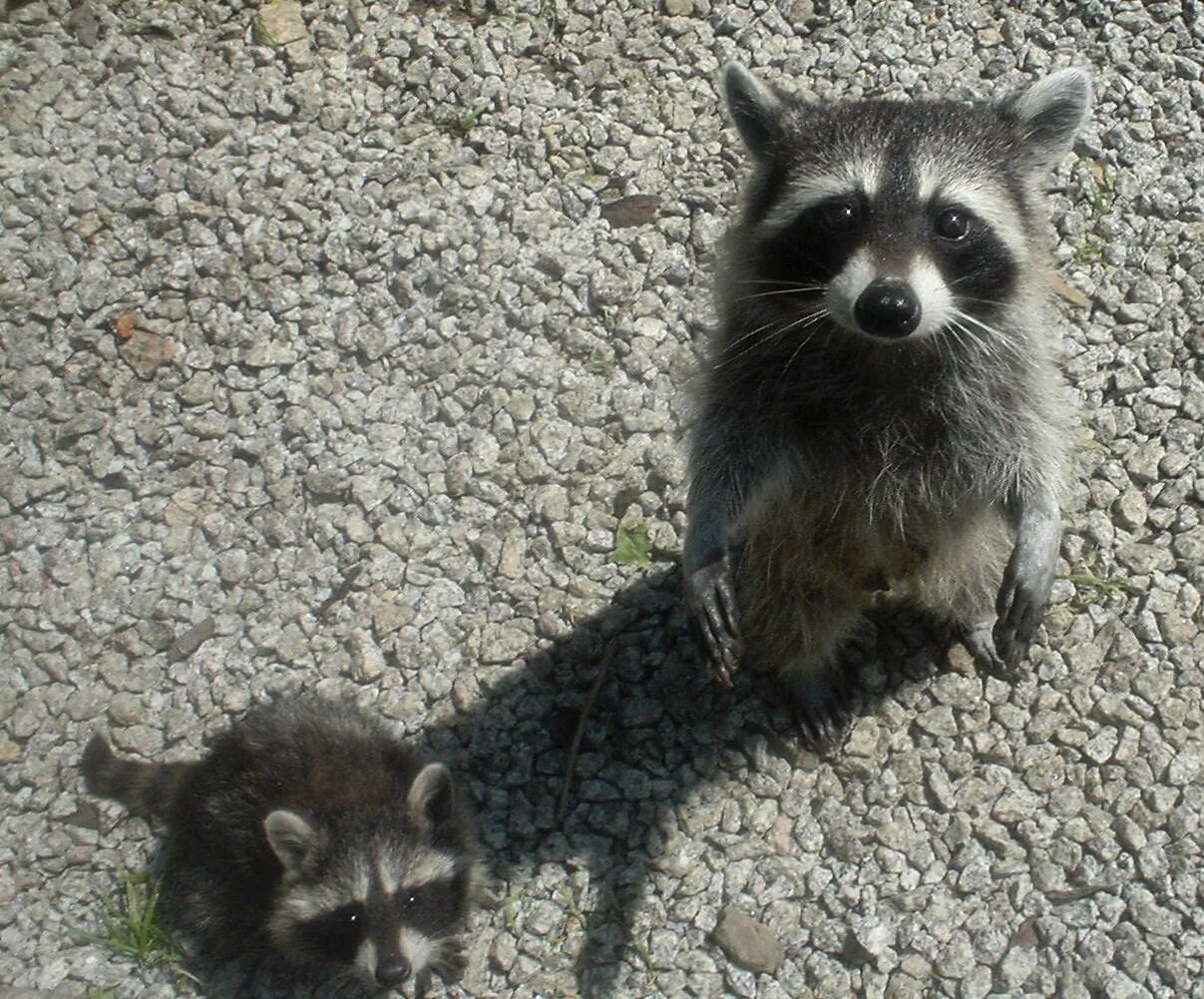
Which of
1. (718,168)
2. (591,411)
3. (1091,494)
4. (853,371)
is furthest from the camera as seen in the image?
(718,168)

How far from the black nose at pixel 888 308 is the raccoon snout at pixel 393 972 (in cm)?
168

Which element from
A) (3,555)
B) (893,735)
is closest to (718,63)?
(893,735)

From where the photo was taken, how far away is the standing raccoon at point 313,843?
3236mm

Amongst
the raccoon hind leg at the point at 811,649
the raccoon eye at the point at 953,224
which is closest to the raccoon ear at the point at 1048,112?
the raccoon eye at the point at 953,224

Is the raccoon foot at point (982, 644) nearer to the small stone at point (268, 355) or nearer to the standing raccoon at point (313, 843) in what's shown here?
the standing raccoon at point (313, 843)

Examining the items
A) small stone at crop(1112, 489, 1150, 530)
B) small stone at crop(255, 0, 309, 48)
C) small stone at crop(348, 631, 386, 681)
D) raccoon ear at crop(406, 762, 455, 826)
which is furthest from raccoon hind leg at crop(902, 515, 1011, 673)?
small stone at crop(255, 0, 309, 48)

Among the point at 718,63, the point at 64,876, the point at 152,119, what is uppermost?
the point at 718,63

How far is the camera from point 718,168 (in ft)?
14.1

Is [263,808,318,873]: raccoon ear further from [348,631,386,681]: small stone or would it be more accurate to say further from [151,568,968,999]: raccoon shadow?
[348,631,386,681]: small stone

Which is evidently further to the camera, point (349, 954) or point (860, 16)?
point (860, 16)

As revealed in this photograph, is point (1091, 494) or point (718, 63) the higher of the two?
point (718, 63)

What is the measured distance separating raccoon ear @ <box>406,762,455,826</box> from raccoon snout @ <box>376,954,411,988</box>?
0.32 metres

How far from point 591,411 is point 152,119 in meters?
1.67

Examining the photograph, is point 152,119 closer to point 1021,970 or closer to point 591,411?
point 591,411
